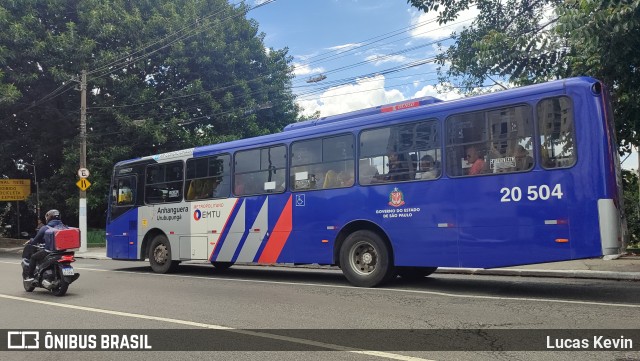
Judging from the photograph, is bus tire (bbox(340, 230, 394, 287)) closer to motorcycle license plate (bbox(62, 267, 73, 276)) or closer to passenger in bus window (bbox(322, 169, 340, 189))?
passenger in bus window (bbox(322, 169, 340, 189))

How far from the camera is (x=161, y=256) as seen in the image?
43.9 feet

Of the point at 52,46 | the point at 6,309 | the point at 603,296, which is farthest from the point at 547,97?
the point at 52,46

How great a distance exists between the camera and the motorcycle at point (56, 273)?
9062 mm

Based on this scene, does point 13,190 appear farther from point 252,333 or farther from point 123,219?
point 252,333

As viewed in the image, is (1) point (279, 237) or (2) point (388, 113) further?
(1) point (279, 237)

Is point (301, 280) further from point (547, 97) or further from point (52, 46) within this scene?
point (52, 46)

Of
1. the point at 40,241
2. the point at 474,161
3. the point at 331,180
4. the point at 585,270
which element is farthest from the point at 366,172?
the point at 40,241

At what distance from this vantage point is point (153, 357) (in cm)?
499

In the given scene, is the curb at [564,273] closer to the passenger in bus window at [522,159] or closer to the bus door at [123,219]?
the passenger in bus window at [522,159]

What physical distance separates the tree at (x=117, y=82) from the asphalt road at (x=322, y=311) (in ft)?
49.0

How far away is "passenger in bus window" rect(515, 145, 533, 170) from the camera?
7770mm

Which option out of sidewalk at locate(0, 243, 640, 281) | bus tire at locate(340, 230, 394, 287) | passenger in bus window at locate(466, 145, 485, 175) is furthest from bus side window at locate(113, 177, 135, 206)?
passenger in bus window at locate(466, 145, 485, 175)

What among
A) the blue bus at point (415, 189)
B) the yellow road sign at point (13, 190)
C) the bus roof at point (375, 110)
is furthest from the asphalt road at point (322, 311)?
the yellow road sign at point (13, 190)

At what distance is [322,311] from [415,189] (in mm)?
2977
